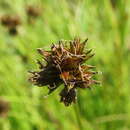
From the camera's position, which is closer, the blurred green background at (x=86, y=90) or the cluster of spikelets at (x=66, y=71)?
the cluster of spikelets at (x=66, y=71)

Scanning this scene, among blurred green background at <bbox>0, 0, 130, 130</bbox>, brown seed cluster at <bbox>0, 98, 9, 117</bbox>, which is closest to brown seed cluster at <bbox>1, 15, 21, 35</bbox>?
blurred green background at <bbox>0, 0, 130, 130</bbox>

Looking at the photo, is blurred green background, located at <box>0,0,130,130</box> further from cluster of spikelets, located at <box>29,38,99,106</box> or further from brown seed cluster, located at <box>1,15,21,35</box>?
cluster of spikelets, located at <box>29,38,99,106</box>

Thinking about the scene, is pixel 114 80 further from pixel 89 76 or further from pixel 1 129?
pixel 89 76

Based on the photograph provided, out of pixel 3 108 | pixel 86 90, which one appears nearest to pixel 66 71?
pixel 3 108

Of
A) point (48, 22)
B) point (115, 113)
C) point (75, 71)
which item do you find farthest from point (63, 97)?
point (48, 22)

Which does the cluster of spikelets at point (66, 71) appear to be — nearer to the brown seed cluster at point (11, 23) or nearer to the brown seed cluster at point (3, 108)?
the brown seed cluster at point (3, 108)

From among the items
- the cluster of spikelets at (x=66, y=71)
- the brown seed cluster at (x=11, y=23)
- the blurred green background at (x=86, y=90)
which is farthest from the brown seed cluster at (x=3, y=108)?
the cluster of spikelets at (x=66, y=71)
